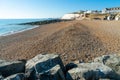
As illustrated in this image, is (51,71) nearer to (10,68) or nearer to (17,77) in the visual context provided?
(17,77)

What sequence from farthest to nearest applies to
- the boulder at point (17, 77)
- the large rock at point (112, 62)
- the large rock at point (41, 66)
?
the large rock at point (112, 62), the large rock at point (41, 66), the boulder at point (17, 77)

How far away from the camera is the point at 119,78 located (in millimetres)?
6086

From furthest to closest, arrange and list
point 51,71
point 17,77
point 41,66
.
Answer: point 41,66, point 51,71, point 17,77

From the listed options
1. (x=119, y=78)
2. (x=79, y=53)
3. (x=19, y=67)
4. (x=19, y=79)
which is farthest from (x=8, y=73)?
(x=79, y=53)

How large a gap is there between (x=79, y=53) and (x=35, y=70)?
18.7ft

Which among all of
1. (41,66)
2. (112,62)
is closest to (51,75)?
(41,66)

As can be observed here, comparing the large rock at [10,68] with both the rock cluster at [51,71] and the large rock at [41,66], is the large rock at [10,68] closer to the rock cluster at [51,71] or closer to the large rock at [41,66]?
the rock cluster at [51,71]

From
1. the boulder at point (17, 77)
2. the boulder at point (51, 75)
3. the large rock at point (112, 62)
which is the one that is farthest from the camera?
the large rock at point (112, 62)

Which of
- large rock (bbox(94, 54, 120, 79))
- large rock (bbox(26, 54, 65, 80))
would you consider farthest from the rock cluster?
large rock (bbox(94, 54, 120, 79))

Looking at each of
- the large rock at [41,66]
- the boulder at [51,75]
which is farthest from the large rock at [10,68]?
the boulder at [51,75]

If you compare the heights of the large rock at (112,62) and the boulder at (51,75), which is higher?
the boulder at (51,75)

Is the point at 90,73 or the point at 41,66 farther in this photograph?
the point at 41,66

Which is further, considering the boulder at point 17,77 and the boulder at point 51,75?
the boulder at point 51,75

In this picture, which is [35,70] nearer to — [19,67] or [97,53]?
[19,67]
